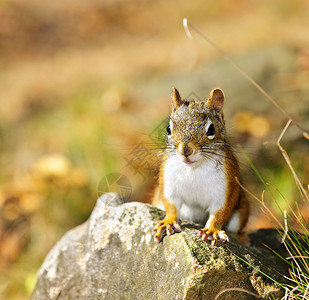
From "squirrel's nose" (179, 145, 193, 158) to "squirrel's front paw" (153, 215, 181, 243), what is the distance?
476 mm

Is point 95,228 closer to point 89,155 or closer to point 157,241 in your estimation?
point 157,241

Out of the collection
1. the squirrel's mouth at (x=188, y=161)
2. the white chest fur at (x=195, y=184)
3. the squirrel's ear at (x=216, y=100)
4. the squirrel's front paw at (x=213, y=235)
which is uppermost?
the squirrel's ear at (x=216, y=100)

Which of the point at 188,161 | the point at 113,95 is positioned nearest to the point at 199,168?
the point at 188,161

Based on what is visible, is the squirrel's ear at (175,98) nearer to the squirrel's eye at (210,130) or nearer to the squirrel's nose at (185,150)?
the squirrel's eye at (210,130)

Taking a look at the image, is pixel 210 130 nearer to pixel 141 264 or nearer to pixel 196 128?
pixel 196 128

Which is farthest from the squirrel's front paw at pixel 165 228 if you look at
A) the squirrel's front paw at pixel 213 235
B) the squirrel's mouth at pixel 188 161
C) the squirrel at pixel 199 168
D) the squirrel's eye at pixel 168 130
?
the squirrel's eye at pixel 168 130

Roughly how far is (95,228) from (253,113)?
3561 millimetres

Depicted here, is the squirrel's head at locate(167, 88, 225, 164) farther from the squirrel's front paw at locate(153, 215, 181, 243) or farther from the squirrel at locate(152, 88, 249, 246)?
the squirrel's front paw at locate(153, 215, 181, 243)

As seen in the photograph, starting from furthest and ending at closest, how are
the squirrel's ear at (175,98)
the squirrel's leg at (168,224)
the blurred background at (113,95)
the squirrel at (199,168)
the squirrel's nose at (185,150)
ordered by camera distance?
the blurred background at (113,95) < the squirrel's ear at (175,98) < the squirrel's leg at (168,224) < the squirrel at (199,168) < the squirrel's nose at (185,150)

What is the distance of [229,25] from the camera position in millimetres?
11266

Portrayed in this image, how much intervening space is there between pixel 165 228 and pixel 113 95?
543 centimetres

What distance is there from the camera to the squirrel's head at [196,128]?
2.63 meters

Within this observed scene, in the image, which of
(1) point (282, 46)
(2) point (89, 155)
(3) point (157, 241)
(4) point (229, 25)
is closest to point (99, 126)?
(2) point (89, 155)

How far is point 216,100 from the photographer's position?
2.90 meters
